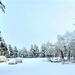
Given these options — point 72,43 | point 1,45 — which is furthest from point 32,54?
point 1,45

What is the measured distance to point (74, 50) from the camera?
187 feet

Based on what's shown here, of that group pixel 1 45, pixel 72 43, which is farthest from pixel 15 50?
pixel 1 45

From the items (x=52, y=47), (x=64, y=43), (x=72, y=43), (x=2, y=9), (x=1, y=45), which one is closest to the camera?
(x=2, y=9)

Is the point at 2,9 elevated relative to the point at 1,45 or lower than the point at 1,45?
elevated

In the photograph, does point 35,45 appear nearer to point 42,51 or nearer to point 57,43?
point 42,51

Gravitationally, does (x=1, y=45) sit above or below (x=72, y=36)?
below

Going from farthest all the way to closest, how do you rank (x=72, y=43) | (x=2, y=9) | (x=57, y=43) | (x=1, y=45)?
(x=57, y=43), (x=72, y=43), (x=1, y=45), (x=2, y=9)

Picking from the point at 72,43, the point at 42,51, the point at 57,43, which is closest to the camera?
the point at 72,43

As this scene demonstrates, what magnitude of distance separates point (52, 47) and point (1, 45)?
46.6 m

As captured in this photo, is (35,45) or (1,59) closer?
(1,59)

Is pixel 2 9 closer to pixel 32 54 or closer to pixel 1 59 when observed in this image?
pixel 1 59

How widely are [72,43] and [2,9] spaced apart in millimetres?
36948

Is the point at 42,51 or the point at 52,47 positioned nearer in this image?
the point at 52,47

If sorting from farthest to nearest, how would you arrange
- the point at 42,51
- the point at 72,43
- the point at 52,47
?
the point at 42,51
the point at 52,47
the point at 72,43
